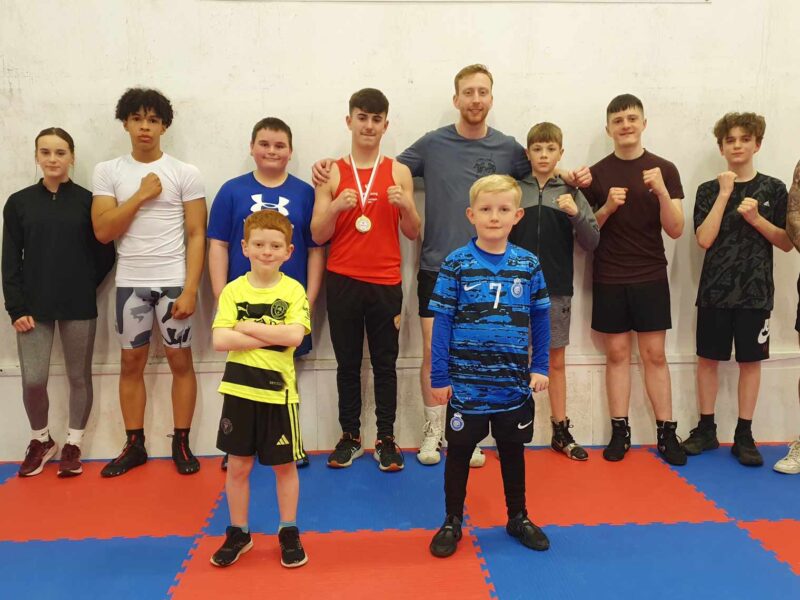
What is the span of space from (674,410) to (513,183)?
2478mm

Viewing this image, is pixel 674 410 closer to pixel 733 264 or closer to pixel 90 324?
pixel 733 264

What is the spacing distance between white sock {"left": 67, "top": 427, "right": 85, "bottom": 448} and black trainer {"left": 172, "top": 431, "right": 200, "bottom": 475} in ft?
1.88

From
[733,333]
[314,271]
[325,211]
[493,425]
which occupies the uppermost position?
[325,211]

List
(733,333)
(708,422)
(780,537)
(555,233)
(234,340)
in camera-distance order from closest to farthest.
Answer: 1. (234,340)
2. (780,537)
3. (555,233)
4. (733,333)
5. (708,422)

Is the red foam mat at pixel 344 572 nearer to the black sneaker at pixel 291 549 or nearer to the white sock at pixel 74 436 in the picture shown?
the black sneaker at pixel 291 549

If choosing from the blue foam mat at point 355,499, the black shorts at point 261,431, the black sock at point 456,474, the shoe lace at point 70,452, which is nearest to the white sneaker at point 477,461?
the blue foam mat at point 355,499

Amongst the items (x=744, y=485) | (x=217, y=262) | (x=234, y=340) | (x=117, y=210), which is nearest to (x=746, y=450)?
(x=744, y=485)

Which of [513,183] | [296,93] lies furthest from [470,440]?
[296,93]

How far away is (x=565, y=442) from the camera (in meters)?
Result: 3.97

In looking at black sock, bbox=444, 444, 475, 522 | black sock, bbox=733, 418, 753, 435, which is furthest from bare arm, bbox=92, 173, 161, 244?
black sock, bbox=733, 418, 753, 435

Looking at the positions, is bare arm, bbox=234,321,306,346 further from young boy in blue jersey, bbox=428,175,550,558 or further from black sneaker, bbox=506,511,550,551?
black sneaker, bbox=506,511,550,551

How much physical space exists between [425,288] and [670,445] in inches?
73.3

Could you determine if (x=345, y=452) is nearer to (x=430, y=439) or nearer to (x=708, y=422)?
(x=430, y=439)

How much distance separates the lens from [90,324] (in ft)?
12.5
